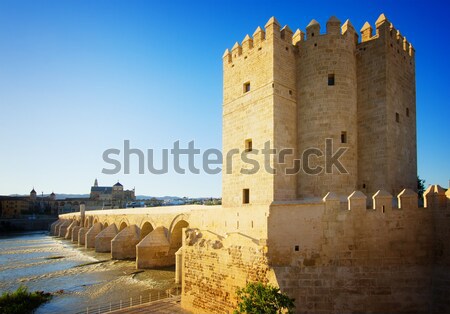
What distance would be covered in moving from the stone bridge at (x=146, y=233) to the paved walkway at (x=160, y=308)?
145 inches

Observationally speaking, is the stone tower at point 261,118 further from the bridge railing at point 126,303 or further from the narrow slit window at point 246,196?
the bridge railing at point 126,303

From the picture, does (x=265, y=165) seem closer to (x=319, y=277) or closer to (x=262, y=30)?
(x=319, y=277)

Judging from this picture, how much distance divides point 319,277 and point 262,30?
9.88 meters

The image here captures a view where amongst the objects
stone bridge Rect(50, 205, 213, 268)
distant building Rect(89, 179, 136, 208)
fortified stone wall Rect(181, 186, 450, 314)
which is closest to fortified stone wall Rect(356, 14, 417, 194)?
fortified stone wall Rect(181, 186, 450, 314)

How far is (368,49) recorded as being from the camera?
12203 millimetres

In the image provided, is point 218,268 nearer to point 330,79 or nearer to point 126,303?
point 126,303

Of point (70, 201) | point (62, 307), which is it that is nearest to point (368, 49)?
point (62, 307)

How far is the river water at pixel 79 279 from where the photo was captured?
16.6 metres

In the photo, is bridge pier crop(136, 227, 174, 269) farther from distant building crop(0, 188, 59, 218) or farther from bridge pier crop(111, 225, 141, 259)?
distant building crop(0, 188, 59, 218)

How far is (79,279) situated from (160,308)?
450 inches

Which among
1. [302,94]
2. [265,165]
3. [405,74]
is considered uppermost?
[405,74]

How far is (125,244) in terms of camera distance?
88.0ft

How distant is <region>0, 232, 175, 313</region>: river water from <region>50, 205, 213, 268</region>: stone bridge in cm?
103

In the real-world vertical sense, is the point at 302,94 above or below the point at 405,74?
below
